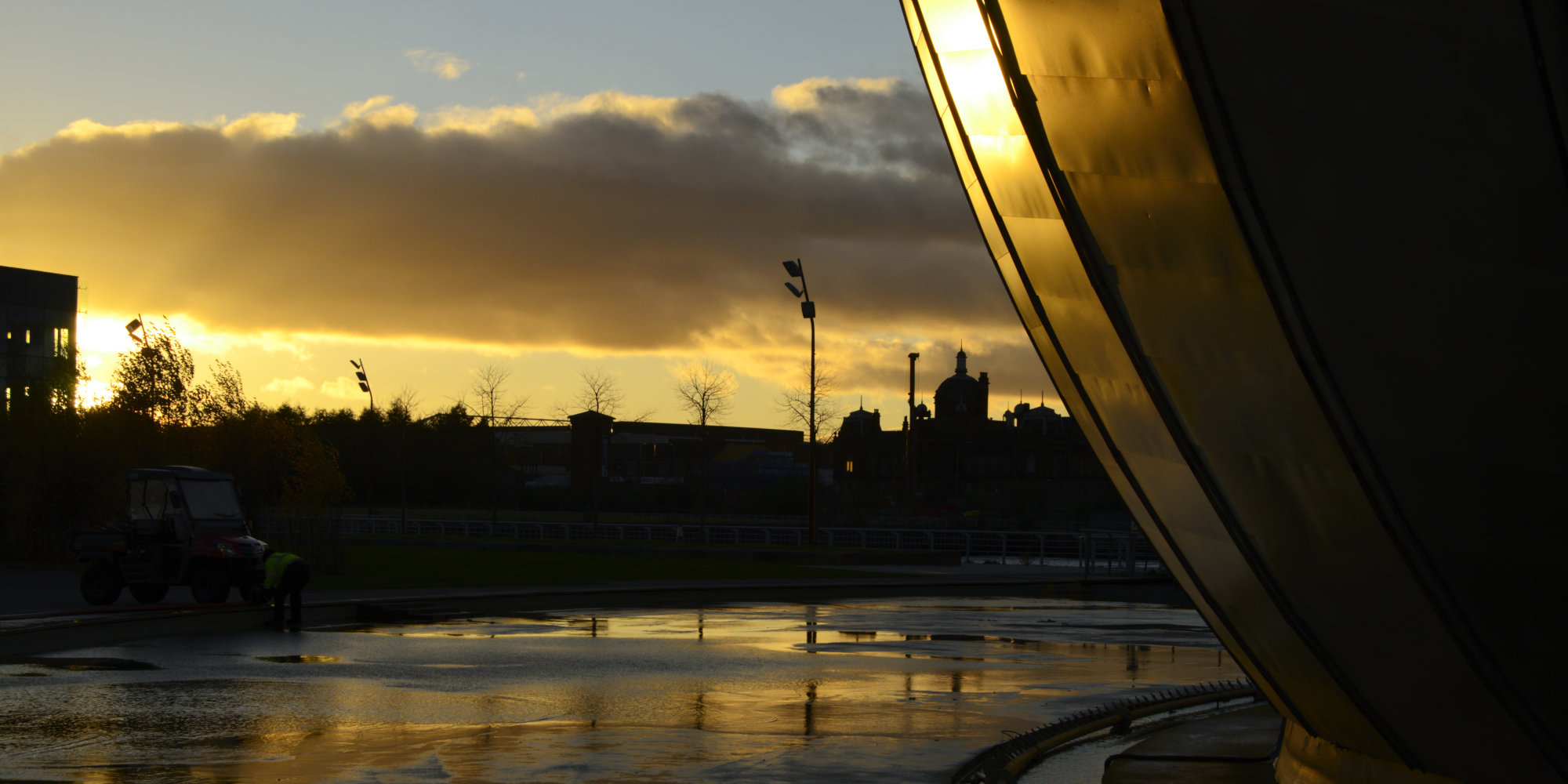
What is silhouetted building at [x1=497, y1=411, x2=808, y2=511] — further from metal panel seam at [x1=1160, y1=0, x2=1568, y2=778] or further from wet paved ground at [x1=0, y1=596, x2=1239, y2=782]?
metal panel seam at [x1=1160, y1=0, x2=1568, y2=778]

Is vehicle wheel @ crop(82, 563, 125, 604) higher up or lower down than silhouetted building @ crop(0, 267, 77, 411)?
lower down

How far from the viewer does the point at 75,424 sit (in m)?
36.9

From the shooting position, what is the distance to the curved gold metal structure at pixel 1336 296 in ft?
15.0

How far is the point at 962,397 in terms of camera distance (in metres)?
114

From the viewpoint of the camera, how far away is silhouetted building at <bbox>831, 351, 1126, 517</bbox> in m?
109

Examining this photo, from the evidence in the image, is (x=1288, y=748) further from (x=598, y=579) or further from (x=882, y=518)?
(x=882, y=518)

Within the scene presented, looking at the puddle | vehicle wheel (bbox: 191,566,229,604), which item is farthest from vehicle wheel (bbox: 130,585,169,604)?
the puddle

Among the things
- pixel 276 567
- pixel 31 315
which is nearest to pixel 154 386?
pixel 276 567

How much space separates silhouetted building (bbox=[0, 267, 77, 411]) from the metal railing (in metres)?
29.9

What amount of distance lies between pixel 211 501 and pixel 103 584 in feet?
6.61

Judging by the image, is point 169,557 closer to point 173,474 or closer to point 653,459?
point 173,474

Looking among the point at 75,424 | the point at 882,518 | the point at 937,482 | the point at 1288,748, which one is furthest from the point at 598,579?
the point at 937,482

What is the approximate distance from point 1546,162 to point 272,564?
1753 cm

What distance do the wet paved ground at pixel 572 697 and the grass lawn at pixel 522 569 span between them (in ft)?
27.3
